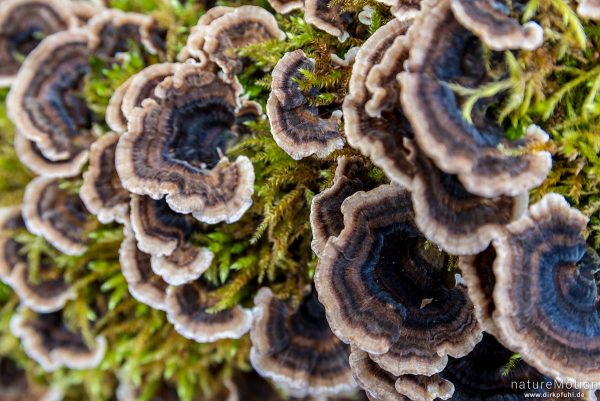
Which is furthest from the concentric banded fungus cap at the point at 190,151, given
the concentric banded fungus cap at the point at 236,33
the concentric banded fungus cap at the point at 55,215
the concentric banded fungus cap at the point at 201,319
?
the concentric banded fungus cap at the point at 55,215

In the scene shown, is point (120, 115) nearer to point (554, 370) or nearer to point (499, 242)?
point (499, 242)

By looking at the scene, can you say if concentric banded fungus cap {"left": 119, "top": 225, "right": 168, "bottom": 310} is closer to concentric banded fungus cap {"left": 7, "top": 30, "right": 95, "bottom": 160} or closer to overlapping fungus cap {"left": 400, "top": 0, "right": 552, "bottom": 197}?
concentric banded fungus cap {"left": 7, "top": 30, "right": 95, "bottom": 160}

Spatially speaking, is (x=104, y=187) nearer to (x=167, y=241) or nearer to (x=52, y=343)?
(x=167, y=241)

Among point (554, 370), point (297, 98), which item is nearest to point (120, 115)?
point (297, 98)

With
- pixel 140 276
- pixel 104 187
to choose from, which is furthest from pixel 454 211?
pixel 104 187

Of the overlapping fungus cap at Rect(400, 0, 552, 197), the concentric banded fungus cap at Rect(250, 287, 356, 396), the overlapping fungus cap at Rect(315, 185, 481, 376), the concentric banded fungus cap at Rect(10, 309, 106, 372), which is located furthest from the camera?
the concentric banded fungus cap at Rect(10, 309, 106, 372)

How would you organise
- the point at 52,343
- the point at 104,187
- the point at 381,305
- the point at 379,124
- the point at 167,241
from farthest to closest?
the point at 52,343 → the point at 104,187 → the point at 167,241 → the point at 381,305 → the point at 379,124

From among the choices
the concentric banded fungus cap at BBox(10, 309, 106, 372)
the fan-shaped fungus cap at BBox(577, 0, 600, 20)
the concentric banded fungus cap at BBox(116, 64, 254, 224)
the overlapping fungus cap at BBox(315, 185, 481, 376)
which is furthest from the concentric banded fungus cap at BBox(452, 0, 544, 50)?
the concentric banded fungus cap at BBox(10, 309, 106, 372)
